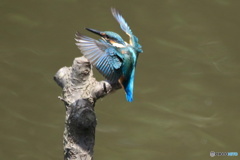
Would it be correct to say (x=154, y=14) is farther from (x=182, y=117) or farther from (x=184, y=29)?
(x=182, y=117)

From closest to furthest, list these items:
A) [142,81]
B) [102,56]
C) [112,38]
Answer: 1. [102,56]
2. [112,38]
3. [142,81]

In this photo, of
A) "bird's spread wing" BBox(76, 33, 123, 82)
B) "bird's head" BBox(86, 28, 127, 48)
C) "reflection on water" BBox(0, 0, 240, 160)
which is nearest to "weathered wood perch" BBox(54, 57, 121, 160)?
"bird's spread wing" BBox(76, 33, 123, 82)

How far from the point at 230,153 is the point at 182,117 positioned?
1.55ft

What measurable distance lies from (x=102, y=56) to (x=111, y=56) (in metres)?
0.05

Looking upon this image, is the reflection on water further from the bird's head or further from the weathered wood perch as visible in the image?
the weathered wood perch

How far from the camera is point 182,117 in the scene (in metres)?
5.16

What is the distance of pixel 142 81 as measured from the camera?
5.26 m

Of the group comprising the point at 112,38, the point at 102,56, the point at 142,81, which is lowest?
the point at 102,56

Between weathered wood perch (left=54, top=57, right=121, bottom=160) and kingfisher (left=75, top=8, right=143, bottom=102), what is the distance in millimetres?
70

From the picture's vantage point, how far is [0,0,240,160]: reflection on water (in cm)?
506

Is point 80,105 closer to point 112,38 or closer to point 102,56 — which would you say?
point 102,56

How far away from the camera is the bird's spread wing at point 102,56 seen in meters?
2.79

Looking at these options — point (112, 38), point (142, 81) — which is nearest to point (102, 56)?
point (112, 38)

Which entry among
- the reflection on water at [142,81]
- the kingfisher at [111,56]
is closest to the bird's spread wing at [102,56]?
the kingfisher at [111,56]
